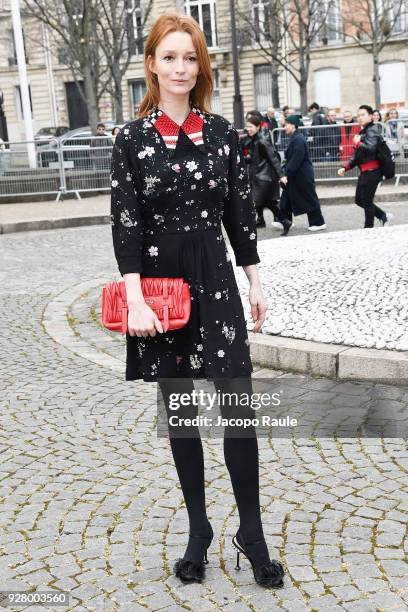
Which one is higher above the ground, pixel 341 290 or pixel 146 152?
pixel 146 152

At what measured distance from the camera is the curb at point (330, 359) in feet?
17.6

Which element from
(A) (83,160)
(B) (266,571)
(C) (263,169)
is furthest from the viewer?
(A) (83,160)

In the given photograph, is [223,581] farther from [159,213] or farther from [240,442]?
[159,213]

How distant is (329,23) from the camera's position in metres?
46.0

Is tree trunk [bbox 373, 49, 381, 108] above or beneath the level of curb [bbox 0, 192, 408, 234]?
above

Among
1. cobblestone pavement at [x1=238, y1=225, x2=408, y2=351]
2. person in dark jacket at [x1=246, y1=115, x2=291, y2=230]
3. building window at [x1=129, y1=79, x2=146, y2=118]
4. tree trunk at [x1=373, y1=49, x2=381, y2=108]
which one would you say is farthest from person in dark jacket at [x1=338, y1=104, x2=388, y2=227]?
building window at [x1=129, y1=79, x2=146, y2=118]

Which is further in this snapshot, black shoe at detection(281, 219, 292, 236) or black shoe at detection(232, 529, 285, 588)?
black shoe at detection(281, 219, 292, 236)

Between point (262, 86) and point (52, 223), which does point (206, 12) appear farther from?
point (52, 223)

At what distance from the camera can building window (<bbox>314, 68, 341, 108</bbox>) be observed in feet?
155

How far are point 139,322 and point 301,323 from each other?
3.41m

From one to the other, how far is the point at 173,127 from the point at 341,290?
4.30 meters

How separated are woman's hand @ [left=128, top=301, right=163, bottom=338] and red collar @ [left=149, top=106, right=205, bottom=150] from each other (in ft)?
1.81

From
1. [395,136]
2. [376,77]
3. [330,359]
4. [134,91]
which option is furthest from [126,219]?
[134,91]

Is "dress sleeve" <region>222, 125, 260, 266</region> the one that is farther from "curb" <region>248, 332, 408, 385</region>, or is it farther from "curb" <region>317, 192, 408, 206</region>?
"curb" <region>317, 192, 408, 206</region>
